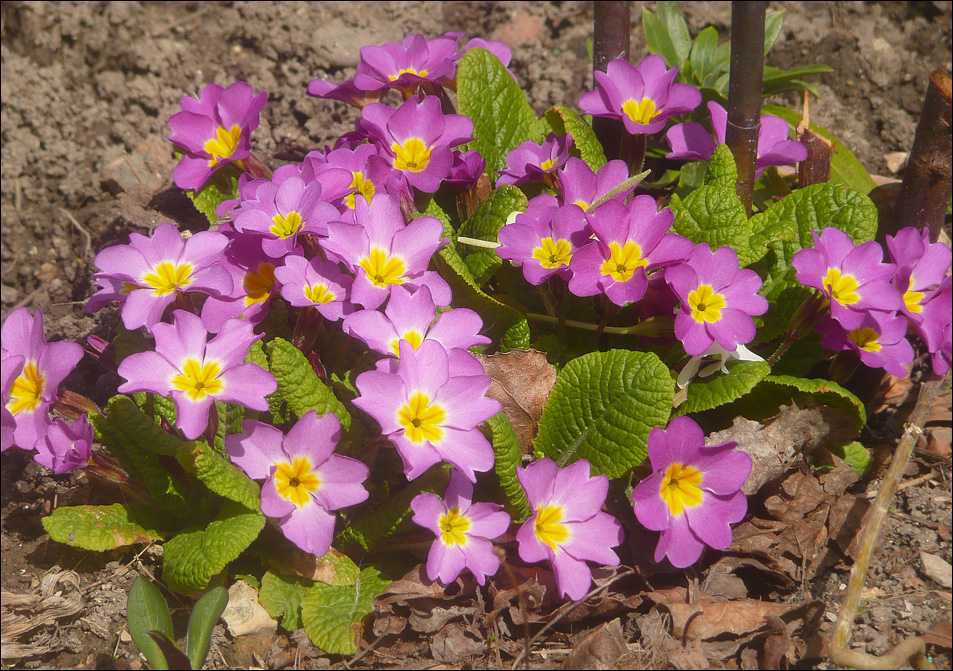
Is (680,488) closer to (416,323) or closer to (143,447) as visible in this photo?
(416,323)

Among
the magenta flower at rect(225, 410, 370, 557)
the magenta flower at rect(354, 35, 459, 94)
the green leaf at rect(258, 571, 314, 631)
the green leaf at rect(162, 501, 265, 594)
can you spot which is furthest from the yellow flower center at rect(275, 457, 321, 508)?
the magenta flower at rect(354, 35, 459, 94)

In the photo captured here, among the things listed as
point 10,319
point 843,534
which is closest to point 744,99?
point 843,534

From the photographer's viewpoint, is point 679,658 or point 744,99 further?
point 744,99

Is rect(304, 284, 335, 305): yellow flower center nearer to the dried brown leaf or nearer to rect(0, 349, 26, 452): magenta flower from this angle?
the dried brown leaf

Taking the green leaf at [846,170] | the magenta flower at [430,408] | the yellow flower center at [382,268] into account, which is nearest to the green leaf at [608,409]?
the magenta flower at [430,408]

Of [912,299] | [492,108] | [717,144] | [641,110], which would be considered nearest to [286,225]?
[492,108]

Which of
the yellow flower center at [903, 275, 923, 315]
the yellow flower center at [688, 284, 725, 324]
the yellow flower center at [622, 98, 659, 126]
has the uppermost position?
the yellow flower center at [622, 98, 659, 126]

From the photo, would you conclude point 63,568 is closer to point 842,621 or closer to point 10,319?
point 10,319
